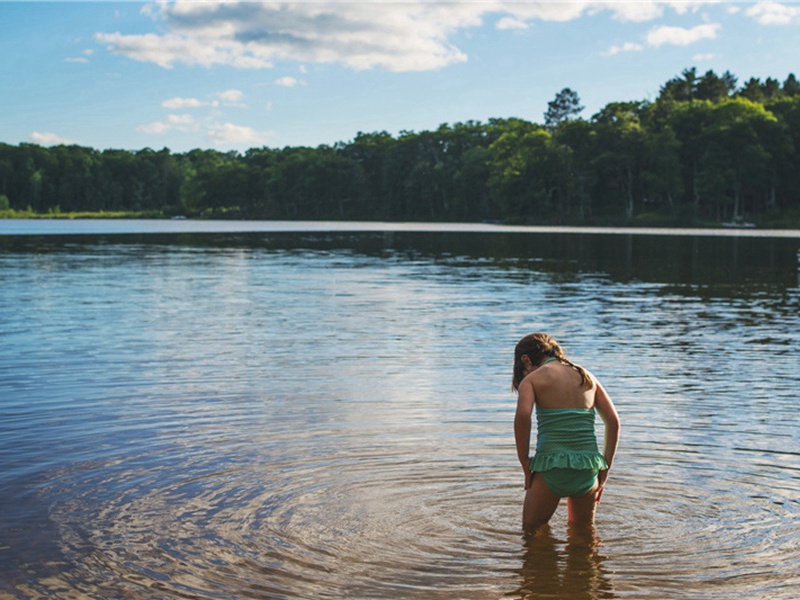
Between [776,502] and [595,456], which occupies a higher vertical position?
[595,456]

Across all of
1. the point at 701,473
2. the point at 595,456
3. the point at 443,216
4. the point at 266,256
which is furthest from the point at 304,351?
the point at 443,216

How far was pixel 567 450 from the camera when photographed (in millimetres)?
7203

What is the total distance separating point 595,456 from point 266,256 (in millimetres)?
49483

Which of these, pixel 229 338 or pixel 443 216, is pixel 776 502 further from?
pixel 443 216

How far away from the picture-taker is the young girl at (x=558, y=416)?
23.2ft

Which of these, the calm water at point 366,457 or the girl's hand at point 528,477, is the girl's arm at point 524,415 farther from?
the calm water at point 366,457

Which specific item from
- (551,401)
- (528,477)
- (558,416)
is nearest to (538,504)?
(528,477)

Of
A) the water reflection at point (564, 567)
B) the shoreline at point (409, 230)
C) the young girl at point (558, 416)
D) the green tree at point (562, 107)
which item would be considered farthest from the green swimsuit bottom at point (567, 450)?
A: the green tree at point (562, 107)

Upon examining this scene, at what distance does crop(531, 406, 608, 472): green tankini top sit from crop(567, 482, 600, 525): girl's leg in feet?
1.31

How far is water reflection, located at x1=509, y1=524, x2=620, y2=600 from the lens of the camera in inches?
264

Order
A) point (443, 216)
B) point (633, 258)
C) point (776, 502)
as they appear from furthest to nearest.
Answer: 1. point (443, 216)
2. point (633, 258)
3. point (776, 502)

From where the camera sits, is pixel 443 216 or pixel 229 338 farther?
pixel 443 216

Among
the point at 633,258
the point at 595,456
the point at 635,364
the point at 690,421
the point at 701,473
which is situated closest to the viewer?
the point at 595,456

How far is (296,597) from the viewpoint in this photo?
21.4 ft
